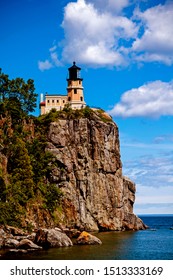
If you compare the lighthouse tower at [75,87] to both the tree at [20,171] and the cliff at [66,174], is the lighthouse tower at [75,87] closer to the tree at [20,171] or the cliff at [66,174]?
the cliff at [66,174]

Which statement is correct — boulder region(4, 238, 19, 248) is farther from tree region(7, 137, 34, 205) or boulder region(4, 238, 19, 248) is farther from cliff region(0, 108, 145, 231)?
tree region(7, 137, 34, 205)

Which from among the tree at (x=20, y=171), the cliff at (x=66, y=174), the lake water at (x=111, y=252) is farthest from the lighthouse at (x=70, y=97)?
the lake water at (x=111, y=252)

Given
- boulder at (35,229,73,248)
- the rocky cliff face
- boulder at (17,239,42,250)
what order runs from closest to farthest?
boulder at (17,239,42,250)
boulder at (35,229,73,248)
the rocky cliff face

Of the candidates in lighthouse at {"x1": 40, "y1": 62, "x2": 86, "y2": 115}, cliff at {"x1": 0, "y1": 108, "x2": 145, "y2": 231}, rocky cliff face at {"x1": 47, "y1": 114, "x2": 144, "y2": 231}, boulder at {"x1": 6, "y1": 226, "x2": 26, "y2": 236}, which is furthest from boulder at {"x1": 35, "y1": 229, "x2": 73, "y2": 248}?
lighthouse at {"x1": 40, "y1": 62, "x2": 86, "y2": 115}

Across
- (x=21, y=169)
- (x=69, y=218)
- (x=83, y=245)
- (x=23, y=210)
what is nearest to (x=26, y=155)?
(x=21, y=169)

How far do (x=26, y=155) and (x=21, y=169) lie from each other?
277 centimetres

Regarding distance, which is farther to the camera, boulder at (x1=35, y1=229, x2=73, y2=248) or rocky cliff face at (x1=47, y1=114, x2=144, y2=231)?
rocky cliff face at (x1=47, y1=114, x2=144, y2=231)

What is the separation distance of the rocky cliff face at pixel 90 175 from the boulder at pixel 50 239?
20.6 meters

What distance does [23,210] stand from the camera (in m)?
72.1

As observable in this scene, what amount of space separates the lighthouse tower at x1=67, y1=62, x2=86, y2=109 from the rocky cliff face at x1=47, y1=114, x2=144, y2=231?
7876 millimetres

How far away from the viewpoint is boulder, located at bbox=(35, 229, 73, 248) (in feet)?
196

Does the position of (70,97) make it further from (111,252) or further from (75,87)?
(111,252)

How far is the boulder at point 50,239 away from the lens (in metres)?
59.6

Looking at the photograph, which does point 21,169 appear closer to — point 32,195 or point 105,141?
point 32,195
